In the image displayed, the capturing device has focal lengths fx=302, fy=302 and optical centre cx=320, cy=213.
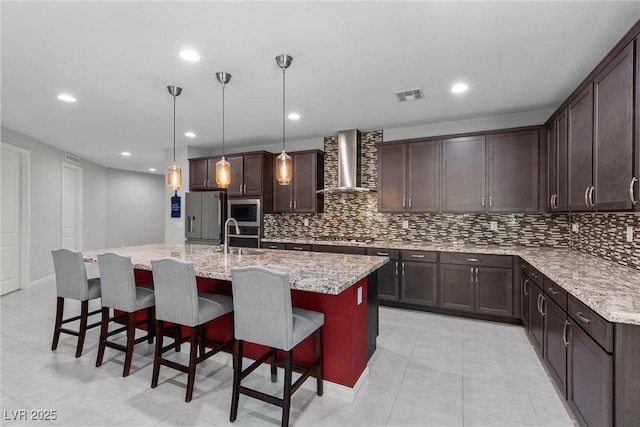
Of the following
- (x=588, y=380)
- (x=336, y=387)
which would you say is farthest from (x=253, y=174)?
(x=588, y=380)

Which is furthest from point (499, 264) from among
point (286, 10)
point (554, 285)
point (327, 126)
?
point (286, 10)

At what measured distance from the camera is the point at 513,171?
3.65m

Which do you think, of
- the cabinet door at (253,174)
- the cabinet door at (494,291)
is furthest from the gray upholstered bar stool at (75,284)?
the cabinet door at (494,291)

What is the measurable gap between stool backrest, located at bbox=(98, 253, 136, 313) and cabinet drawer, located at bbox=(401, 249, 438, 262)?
300 centimetres

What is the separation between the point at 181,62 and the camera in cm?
255

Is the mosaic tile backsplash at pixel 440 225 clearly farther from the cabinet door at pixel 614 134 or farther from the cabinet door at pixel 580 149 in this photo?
the cabinet door at pixel 614 134

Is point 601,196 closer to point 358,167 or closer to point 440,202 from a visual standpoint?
point 440,202

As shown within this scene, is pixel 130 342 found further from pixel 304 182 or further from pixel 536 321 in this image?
pixel 536 321

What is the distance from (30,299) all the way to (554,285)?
21.0ft

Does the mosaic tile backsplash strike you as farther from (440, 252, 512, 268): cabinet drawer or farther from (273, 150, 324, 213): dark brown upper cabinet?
(440, 252, 512, 268): cabinet drawer

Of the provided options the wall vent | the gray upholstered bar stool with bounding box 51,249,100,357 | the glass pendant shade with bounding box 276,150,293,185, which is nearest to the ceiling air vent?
the glass pendant shade with bounding box 276,150,293,185

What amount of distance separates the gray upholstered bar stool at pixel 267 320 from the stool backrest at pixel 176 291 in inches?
14.8

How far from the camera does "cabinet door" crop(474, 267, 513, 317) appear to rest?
342 cm

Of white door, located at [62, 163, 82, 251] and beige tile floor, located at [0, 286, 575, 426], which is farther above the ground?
white door, located at [62, 163, 82, 251]
